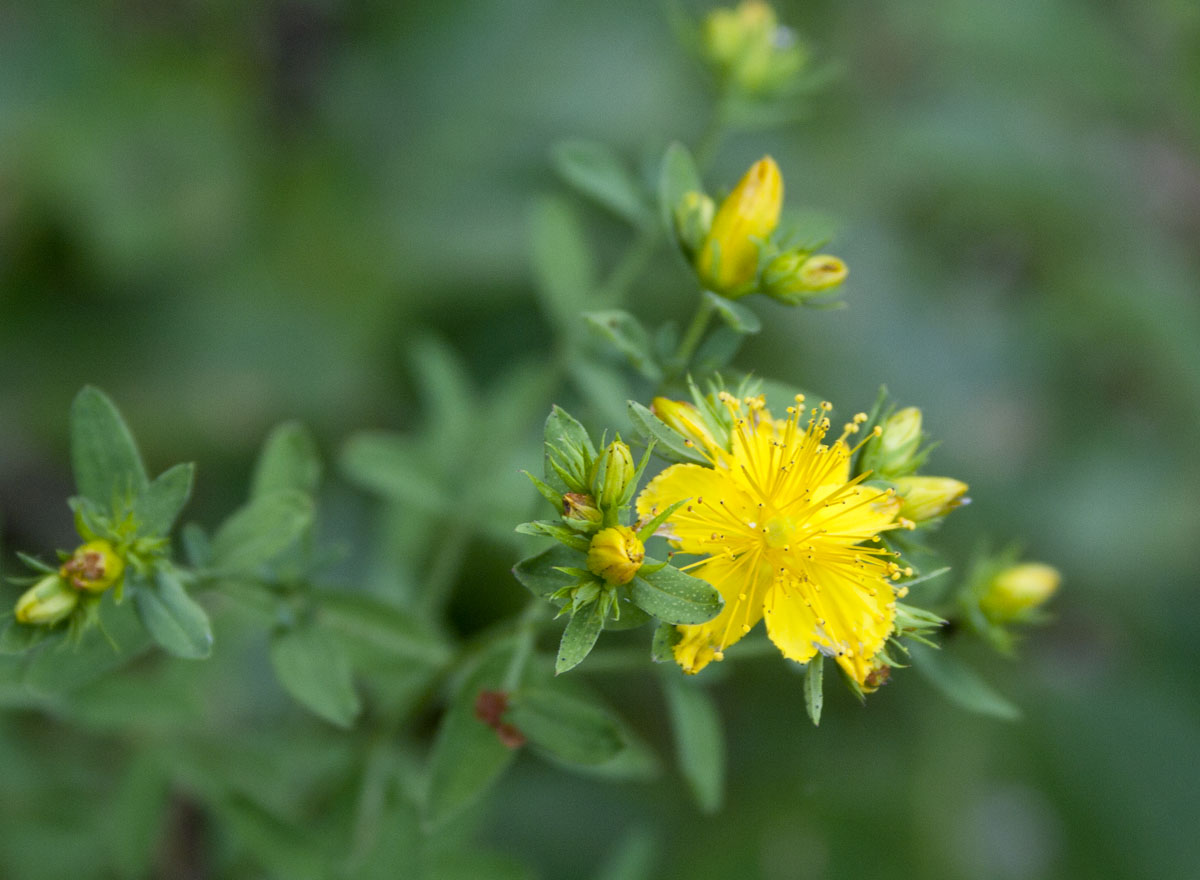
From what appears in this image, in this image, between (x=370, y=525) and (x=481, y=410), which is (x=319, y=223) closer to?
(x=370, y=525)

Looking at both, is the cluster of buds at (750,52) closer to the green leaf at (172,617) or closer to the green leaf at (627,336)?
the green leaf at (627,336)

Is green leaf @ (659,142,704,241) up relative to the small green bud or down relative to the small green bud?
up

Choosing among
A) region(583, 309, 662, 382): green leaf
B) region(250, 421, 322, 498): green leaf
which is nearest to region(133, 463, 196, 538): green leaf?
region(250, 421, 322, 498): green leaf

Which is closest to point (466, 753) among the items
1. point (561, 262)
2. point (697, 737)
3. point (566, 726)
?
point (566, 726)

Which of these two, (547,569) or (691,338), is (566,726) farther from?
(691,338)

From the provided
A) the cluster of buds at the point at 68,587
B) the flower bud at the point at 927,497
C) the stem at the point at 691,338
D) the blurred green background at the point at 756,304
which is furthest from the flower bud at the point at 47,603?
the blurred green background at the point at 756,304

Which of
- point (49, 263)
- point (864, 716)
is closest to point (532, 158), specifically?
point (49, 263)

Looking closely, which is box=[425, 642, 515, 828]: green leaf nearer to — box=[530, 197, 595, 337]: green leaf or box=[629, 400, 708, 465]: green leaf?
box=[629, 400, 708, 465]: green leaf
